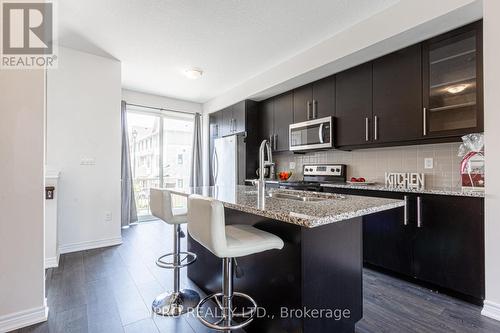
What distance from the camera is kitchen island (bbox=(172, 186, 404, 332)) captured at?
1.21m

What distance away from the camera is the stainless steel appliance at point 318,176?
10.4 ft

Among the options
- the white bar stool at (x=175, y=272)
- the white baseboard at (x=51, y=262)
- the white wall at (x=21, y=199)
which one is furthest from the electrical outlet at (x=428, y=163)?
the white baseboard at (x=51, y=262)

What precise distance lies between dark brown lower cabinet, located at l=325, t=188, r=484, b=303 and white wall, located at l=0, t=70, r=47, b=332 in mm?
2830

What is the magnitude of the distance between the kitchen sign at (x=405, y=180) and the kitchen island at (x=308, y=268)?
1.50 meters

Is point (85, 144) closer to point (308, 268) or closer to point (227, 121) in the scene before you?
point (227, 121)

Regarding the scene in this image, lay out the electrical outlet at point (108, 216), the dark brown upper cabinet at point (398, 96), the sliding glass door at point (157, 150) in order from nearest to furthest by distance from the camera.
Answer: the dark brown upper cabinet at point (398, 96) < the electrical outlet at point (108, 216) < the sliding glass door at point (157, 150)

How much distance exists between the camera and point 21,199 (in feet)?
5.54

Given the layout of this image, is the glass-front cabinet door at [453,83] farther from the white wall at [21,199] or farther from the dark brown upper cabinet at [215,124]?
the dark brown upper cabinet at [215,124]

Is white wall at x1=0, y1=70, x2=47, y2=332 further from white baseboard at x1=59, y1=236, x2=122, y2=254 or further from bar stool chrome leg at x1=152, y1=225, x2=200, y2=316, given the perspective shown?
white baseboard at x1=59, y1=236, x2=122, y2=254

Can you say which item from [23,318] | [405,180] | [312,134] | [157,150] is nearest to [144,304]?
[23,318]

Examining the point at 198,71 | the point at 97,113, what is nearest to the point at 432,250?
the point at 198,71

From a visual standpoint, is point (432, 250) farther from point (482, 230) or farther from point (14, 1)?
point (14, 1)

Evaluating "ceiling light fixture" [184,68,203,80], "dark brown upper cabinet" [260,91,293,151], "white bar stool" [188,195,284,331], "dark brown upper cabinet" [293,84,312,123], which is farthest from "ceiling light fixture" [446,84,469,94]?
"ceiling light fixture" [184,68,203,80]

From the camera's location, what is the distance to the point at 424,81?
90.7 inches
